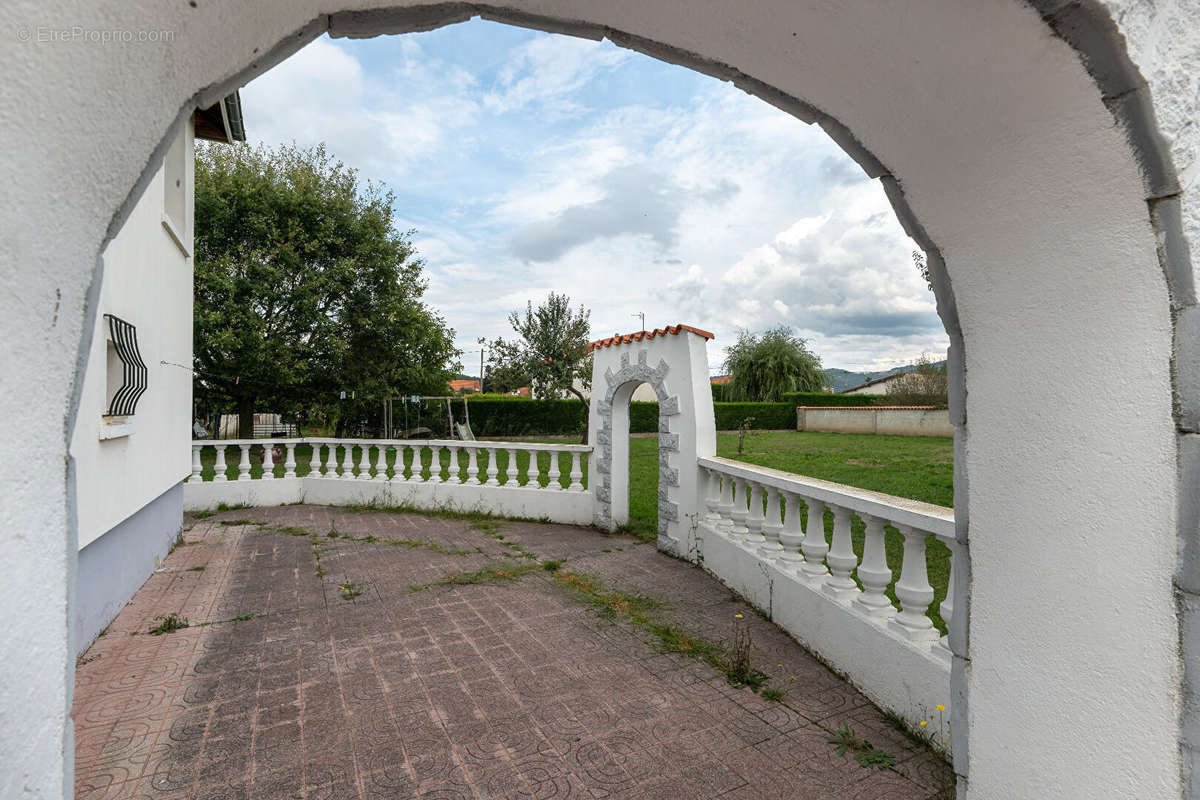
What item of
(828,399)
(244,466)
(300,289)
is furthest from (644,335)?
(828,399)

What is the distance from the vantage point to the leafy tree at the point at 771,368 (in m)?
33.7

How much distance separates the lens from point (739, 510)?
536 centimetres

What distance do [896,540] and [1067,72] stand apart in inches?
235

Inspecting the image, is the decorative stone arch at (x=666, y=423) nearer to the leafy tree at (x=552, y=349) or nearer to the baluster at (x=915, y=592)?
the baluster at (x=915, y=592)

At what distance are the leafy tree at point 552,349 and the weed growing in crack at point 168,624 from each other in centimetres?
1695

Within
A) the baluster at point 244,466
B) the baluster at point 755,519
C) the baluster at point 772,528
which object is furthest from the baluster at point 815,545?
the baluster at point 244,466

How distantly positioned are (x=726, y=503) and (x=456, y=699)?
3.19 m

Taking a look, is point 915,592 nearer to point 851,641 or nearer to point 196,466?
point 851,641

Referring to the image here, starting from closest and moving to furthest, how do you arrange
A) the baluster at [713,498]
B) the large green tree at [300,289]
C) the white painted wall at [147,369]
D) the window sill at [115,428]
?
the white painted wall at [147,369]
the window sill at [115,428]
the baluster at [713,498]
the large green tree at [300,289]

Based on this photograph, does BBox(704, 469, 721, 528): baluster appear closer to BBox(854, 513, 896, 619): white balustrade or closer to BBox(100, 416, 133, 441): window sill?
BBox(854, 513, 896, 619): white balustrade

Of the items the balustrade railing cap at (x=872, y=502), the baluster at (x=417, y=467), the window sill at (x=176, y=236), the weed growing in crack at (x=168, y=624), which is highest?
the window sill at (x=176, y=236)

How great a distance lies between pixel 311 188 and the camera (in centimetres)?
1581

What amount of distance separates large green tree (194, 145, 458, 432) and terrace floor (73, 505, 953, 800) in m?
10.4

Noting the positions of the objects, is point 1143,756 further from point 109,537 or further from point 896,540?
point 109,537
